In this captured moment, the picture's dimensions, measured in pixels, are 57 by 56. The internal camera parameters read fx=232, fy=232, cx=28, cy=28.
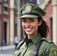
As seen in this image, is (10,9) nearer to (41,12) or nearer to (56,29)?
(56,29)

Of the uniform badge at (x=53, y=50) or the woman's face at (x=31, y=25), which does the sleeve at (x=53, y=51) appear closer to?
the uniform badge at (x=53, y=50)

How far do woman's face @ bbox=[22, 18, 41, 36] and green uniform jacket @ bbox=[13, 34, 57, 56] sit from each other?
51 mm

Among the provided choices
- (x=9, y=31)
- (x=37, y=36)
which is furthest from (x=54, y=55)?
(x=9, y=31)

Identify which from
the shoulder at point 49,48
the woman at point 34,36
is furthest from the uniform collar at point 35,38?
the shoulder at point 49,48

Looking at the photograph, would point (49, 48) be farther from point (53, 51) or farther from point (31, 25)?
point (31, 25)

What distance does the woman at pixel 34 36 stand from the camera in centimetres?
201

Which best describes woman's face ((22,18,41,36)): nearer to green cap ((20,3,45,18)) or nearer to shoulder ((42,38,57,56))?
green cap ((20,3,45,18))

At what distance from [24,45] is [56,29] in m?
12.9

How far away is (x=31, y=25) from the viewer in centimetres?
214

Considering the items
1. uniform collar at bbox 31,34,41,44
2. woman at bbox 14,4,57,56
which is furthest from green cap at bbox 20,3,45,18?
uniform collar at bbox 31,34,41,44

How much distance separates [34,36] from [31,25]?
4.3 inches

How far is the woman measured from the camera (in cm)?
201

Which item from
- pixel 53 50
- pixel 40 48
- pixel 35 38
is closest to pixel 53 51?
pixel 53 50

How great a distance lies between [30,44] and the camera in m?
2.18
